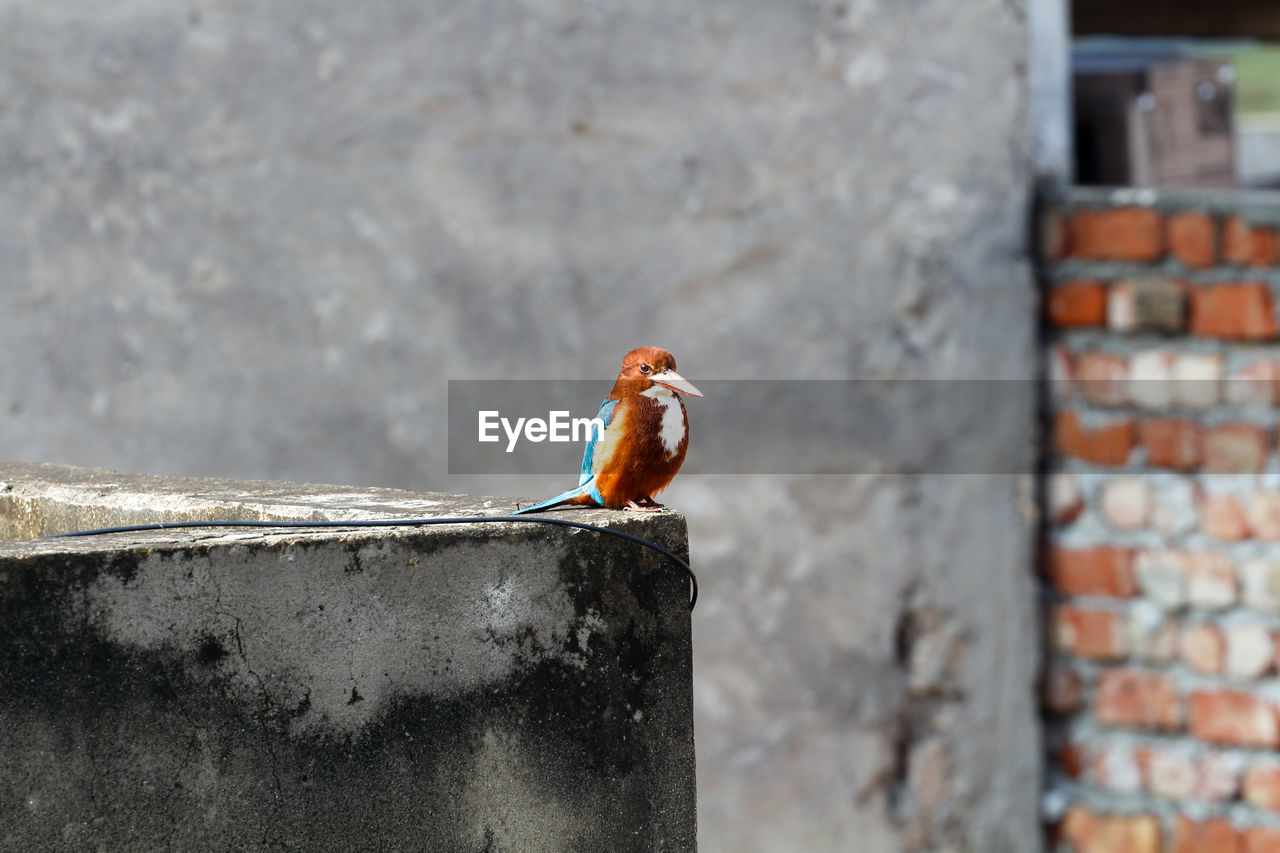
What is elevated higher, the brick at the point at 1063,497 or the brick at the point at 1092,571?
the brick at the point at 1063,497

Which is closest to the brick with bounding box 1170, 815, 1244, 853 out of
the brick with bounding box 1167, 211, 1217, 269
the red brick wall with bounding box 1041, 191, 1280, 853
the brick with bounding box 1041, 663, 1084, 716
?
the red brick wall with bounding box 1041, 191, 1280, 853

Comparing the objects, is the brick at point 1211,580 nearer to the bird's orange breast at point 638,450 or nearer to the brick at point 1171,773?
the brick at point 1171,773

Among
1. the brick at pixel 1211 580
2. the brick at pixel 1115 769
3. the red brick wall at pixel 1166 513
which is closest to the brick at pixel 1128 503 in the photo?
the red brick wall at pixel 1166 513

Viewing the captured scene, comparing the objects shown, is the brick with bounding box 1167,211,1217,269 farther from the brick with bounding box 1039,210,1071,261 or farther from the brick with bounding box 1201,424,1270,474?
the brick with bounding box 1201,424,1270,474

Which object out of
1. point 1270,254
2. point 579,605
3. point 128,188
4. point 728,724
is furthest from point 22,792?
point 1270,254

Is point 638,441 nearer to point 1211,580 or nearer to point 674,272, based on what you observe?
point 674,272
